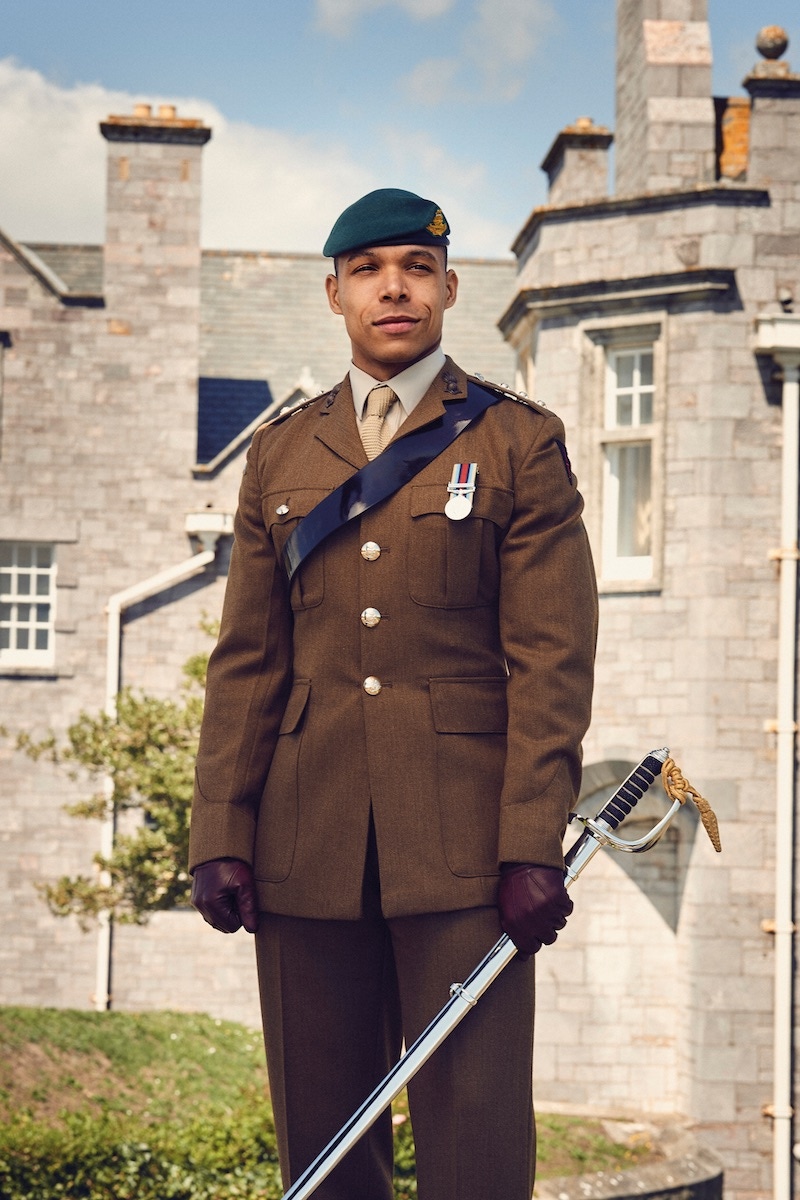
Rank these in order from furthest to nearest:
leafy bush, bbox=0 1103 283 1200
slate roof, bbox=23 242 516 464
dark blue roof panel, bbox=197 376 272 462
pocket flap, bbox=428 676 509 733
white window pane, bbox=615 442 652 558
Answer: slate roof, bbox=23 242 516 464 → dark blue roof panel, bbox=197 376 272 462 → white window pane, bbox=615 442 652 558 → leafy bush, bbox=0 1103 283 1200 → pocket flap, bbox=428 676 509 733

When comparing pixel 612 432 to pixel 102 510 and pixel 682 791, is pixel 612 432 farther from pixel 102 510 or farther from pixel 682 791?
pixel 682 791

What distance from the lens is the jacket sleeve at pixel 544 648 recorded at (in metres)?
3.30

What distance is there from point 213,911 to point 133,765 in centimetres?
1079

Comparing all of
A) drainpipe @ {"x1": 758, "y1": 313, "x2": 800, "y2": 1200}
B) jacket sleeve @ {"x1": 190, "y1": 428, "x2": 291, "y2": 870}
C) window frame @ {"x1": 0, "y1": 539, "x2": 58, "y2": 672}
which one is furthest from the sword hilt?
window frame @ {"x1": 0, "y1": 539, "x2": 58, "y2": 672}

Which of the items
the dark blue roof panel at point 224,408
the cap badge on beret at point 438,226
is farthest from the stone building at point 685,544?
the cap badge on beret at point 438,226

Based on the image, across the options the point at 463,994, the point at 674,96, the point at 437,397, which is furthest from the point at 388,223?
the point at 674,96

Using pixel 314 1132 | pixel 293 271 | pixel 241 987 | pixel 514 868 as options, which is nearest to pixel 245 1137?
pixel 314 1132

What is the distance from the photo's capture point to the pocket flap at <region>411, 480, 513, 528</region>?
346cm

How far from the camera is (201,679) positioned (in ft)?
44.9

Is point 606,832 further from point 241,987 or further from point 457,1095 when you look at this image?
point 241,987

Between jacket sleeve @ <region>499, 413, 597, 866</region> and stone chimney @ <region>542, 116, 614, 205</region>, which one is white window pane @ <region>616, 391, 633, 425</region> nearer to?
stone chimney @ <region>542, 116, 614, 205</region>

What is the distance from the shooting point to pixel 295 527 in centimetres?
356

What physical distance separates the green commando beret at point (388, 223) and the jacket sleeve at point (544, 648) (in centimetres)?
50

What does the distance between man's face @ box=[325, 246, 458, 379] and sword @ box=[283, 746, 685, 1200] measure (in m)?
1.07
